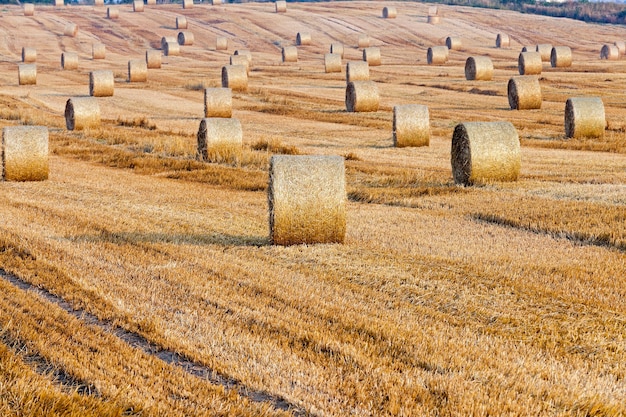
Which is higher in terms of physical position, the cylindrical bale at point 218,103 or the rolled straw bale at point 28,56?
the rolled straw bale at point 28,56

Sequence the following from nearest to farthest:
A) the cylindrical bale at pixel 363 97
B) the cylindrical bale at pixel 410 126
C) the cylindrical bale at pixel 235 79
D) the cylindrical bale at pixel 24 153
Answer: the cylindrical bale at pixel 24 153 < the cylindrical bale at pixel 410 126 < the cylindrical bale at pixel 363 97 < the cylindrical bale at pixel 235 79

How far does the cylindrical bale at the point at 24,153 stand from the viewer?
17.0 meters

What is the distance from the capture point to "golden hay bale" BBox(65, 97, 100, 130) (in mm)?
26828

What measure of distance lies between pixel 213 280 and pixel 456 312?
8.08 feet

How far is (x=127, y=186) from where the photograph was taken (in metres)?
17.0

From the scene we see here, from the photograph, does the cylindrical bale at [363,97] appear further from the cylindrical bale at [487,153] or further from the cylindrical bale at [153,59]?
the cylindrical bale at [153,59]

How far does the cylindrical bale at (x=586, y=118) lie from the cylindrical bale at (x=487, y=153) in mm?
7767

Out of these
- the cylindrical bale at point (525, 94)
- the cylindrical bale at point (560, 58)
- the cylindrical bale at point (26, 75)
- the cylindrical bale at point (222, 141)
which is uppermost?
the cylindrical bale at point (560, 58)

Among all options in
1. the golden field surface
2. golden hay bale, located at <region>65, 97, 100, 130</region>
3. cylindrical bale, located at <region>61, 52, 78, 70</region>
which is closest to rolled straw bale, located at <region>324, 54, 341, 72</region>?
cylindrical bale, located at <region>61, 52, 78, 70</region>

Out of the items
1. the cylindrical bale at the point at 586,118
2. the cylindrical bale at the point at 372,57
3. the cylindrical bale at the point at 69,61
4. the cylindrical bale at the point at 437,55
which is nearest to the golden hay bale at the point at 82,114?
the cylindrical bale at the point at 586,118

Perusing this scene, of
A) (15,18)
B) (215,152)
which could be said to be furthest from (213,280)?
(15,18)

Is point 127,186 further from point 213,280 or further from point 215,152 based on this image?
point 213,280

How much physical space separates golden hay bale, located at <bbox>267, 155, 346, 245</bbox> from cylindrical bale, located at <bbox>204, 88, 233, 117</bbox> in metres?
19.5

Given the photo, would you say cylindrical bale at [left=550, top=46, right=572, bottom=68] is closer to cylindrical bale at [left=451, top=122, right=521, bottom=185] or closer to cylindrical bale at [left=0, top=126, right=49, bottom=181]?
cylindrical bale at [left=451, top=122, right=521, bottom=185]
